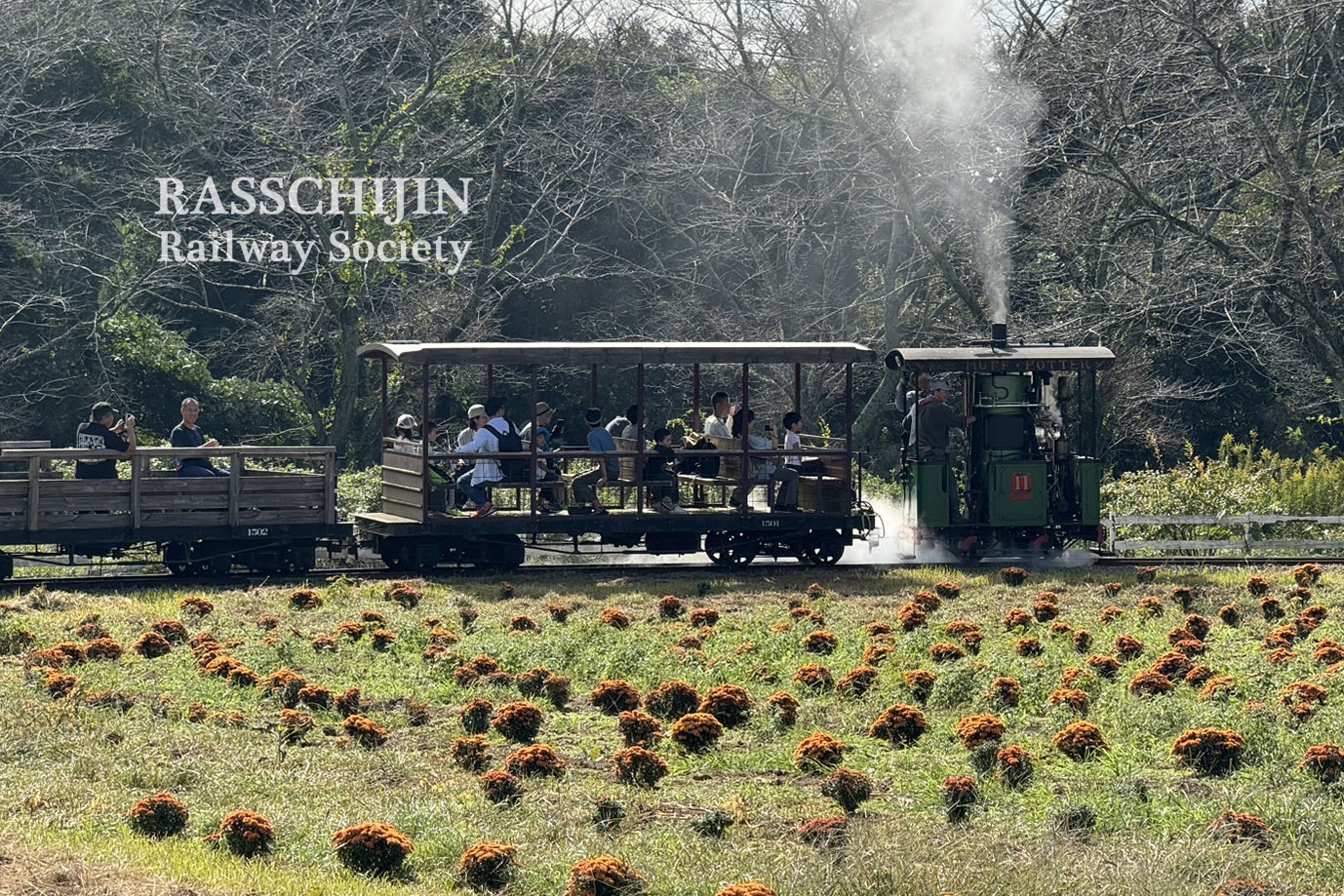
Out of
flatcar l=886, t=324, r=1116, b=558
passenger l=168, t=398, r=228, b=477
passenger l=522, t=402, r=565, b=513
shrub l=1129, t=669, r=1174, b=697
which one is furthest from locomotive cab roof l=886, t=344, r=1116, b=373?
shrub l=1129, t=669, r=1174, b=697

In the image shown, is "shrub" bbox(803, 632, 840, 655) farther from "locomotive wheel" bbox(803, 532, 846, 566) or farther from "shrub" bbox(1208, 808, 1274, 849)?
"locomotive wheel" bbox(803, 532, 846, 566)

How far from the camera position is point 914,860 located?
759 cm

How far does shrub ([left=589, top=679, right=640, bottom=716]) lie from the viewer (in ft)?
35.4

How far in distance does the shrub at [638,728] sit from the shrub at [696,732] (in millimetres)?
125

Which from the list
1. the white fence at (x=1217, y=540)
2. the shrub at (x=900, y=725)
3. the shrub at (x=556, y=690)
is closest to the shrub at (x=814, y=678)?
the shrub at (x=900, y=725)

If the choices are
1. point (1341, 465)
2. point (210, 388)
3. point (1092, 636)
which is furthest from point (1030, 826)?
point (210, 388)

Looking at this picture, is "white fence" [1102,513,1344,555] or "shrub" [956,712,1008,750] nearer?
"shrub" [956,712,1008,750]

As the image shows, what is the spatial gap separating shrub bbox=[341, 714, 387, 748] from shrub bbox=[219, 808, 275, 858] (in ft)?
6.87

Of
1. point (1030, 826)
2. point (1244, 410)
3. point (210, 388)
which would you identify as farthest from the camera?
point (1244, 410)

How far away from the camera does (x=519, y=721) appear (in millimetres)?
10234

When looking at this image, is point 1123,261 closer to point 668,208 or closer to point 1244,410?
point 1244,410

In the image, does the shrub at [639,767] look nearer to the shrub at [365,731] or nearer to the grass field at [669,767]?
the grass field at [669,767]

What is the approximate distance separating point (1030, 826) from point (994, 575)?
10401 millimetres

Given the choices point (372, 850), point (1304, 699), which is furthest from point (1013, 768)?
point (372, 850)
